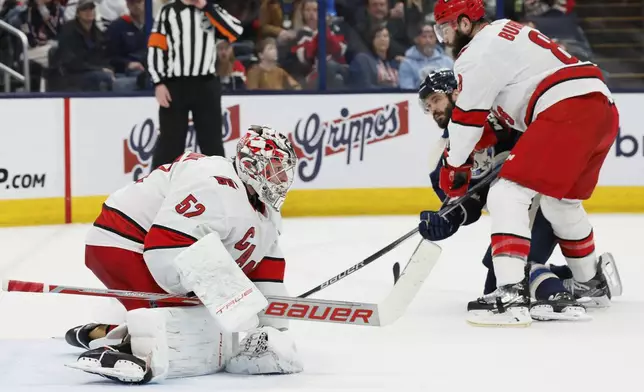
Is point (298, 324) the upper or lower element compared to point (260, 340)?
lower

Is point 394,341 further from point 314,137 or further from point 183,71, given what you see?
point 314,137

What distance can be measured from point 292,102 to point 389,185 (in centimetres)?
73

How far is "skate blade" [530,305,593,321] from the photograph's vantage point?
12.8 ft

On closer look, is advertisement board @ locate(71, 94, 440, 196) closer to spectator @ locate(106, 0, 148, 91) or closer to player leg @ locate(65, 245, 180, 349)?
spectator @ locate(106, 0, 148, 91)

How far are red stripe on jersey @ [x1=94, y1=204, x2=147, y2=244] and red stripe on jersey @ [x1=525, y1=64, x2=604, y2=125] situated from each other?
4.52ft

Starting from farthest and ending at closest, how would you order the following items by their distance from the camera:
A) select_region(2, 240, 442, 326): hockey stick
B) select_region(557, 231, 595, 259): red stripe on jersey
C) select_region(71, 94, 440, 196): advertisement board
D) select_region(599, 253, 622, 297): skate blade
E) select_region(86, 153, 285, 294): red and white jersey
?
select_region(71, 94, 440, 196): advertisement board
select_region(599, 253, 622, 297): skate blade
select_region(557, 231, 595, 259): red stripe on jersey
select_region(2, 240, 442, 326): hockey stick
select_region(86, 153, 285, 294): red and white jersey

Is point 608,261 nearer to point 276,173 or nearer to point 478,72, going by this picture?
point 478,72

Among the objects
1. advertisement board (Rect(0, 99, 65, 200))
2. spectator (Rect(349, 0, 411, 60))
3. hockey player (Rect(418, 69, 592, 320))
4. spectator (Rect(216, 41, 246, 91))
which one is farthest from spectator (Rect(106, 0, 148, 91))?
hockey player (Rect(418, 69, 592, 320))

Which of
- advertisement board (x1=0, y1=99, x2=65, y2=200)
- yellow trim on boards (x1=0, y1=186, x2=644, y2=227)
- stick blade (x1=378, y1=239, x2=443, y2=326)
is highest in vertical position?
stick blade (x1=378, y1=239, x2=443, y2=326)

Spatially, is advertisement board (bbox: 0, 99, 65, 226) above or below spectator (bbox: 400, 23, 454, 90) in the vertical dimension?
below

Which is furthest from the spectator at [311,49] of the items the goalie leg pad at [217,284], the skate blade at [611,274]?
the goalie leg pad at [217,284]

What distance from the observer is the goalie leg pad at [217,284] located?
111 inches

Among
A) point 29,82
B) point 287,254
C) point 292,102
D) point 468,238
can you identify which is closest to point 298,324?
point 287,254

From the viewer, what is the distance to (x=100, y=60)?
680 centimetres
